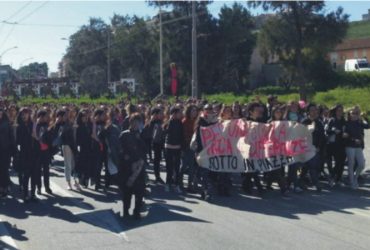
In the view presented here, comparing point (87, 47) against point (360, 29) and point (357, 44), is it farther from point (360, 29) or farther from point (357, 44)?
point (360, 29)

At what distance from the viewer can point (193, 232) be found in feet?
28.1

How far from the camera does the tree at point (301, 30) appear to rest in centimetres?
3838

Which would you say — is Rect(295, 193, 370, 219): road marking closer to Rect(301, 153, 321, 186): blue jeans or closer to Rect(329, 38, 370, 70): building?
Rect(301, 153, 321, 186): blue jeans

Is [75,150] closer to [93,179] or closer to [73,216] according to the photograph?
[93,179]

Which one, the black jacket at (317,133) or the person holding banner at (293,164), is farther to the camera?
the black jacket at (317,133)

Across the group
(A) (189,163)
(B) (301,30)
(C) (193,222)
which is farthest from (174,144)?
(B) (301,30)

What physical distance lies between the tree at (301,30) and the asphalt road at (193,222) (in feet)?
91.3

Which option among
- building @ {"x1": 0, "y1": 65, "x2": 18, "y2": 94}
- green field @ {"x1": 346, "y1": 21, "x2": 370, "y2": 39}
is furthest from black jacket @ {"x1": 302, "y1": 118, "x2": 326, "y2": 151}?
green field @ {"x1": 346, "y1": 21, "x2": 370, "y2": 39}

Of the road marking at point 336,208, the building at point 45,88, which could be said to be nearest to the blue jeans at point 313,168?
the road marking at point 336,208

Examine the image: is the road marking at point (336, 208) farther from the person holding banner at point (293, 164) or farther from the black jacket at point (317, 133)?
the black jacket at point (317, 133)

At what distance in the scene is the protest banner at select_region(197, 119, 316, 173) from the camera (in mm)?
11828

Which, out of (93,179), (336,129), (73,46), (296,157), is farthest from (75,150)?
(73,46)

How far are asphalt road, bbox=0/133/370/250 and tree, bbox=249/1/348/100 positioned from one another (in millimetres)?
27819

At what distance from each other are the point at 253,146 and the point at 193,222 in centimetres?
324
